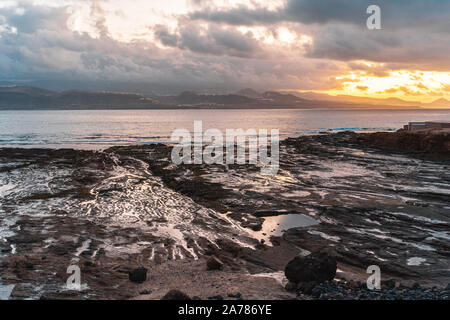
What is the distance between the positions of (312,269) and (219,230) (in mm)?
6950

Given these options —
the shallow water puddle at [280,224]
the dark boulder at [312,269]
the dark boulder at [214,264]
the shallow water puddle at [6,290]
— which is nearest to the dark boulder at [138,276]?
the dark boulder at [214,264]

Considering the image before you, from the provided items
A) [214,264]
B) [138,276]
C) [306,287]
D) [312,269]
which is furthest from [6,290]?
[312,269]

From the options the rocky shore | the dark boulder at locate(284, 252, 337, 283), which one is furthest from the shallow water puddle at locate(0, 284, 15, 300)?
the dark boulder at locate(284, 252, 337, 283)

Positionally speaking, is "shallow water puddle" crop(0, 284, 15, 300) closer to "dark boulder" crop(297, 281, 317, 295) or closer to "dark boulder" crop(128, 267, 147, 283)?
"dark boulder" crop(128, 267, 147, 283)

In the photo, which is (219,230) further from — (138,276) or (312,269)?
(312,269)

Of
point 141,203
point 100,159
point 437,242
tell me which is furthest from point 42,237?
point 100,159

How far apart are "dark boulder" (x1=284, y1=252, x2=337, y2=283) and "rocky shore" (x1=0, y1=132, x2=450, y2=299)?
0.17 metres

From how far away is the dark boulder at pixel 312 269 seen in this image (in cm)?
933

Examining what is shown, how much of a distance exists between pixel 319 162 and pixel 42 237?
29.5 meters

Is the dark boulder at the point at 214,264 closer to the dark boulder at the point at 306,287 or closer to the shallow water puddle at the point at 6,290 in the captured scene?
the dark boulder at the point at 306,287

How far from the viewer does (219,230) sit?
1577 cm

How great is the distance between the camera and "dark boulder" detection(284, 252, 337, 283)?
933 centimetres
